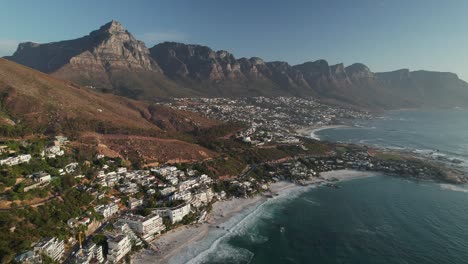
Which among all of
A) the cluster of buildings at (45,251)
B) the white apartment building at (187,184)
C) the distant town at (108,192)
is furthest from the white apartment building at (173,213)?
the cluster of buildings at (45,251)

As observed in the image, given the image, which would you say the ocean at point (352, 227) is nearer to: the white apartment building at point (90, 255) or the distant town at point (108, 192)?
the distant town at point (108, 192)

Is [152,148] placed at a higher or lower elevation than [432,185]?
higher

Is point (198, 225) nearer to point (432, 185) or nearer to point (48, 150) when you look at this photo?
point (48, 150)

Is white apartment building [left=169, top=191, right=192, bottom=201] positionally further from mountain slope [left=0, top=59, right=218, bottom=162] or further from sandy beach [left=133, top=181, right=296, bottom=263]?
mountain slope [left=0, top=59, right=218, bottom=162]

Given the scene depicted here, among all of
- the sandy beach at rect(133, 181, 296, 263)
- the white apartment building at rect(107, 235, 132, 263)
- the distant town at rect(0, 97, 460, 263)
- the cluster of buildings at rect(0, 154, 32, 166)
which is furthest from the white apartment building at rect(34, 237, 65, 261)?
the cluster of buildings at rect(0, 154, 32, 166)

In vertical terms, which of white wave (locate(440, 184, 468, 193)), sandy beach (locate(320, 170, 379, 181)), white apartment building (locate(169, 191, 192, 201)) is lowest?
sandy beach (locate(320, 170, 379, 181))

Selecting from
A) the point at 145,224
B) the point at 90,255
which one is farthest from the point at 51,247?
the point at 145,224

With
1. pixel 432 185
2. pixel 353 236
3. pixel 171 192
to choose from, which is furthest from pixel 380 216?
pixel 171 192

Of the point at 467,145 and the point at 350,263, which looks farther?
the point at 467,145
